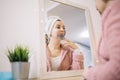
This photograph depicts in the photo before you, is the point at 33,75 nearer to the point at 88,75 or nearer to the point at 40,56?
the point at 40,56

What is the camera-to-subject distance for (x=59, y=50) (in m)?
1.22

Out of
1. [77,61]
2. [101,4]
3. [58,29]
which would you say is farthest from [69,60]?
[101,4]

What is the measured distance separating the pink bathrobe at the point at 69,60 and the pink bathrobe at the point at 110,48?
0.67 metres

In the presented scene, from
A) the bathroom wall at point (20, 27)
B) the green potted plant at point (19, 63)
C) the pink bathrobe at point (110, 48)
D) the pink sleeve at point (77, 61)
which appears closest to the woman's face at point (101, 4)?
the pink bathrobe at point (110, 48)

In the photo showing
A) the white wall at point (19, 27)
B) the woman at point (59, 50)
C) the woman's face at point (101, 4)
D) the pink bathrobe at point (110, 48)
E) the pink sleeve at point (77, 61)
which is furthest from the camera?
the pink sleeve at point (77, 61)

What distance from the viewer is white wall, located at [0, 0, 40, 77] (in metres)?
1.04

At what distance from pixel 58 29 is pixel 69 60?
0.24m

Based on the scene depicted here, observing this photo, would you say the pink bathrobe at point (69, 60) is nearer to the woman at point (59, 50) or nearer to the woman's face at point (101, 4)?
the woman at point (59, 50)

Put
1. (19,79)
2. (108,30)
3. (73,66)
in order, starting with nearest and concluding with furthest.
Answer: (108,30) → (19,79) → (73,66)

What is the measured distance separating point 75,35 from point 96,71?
889mm

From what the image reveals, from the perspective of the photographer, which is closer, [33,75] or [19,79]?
[19,79]

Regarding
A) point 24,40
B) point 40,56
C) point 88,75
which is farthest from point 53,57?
point 88,75

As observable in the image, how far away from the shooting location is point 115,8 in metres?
0.48

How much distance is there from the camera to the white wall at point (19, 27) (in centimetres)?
104
